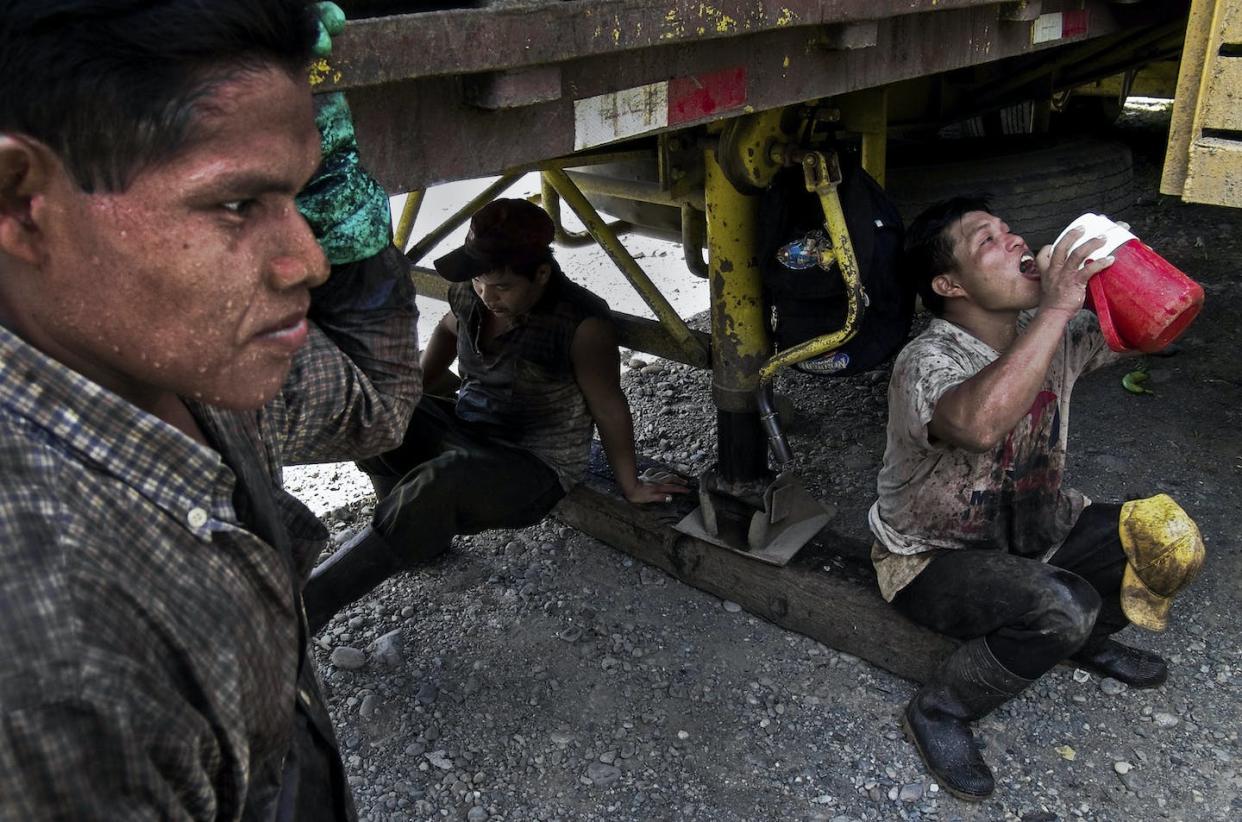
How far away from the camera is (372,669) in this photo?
2.84 metres

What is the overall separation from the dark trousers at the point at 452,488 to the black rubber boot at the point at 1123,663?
5.17ft

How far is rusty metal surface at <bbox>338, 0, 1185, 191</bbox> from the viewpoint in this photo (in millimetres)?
1359

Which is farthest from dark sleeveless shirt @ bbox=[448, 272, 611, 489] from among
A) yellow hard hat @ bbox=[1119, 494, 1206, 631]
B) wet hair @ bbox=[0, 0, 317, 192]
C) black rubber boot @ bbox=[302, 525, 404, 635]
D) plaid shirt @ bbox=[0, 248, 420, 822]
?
wet hair @ bbox=[0, 0, 317, 192]

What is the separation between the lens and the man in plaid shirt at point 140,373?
68cm

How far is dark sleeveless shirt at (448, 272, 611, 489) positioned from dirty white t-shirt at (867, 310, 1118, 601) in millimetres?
1056

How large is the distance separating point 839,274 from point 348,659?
1.72 m

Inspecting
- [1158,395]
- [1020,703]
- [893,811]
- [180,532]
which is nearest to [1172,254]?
[1158,395]

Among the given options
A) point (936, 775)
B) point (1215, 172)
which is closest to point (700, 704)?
point (936, 775)

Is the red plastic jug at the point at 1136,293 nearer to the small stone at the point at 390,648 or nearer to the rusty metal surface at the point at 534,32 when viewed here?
the rusty metal surface at the point at 534,32

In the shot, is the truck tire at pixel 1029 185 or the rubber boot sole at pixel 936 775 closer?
Answer: the rubber boot sole at pixel 936 775

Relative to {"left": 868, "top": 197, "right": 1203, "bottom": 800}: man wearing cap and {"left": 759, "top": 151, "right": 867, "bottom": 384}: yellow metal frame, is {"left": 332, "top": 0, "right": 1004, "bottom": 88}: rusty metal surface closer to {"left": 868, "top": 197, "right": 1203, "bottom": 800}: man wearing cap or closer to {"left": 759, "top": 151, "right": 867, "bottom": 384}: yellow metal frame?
{"left": 759, "top": 151, "right": 867, "bottom": 384}: yellow metal frame

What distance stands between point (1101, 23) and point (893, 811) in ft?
7.84

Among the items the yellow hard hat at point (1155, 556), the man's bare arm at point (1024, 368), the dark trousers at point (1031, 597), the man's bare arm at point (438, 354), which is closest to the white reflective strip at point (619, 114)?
the man's bare arm at point (1024, 368)

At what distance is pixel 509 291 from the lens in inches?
121
